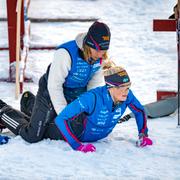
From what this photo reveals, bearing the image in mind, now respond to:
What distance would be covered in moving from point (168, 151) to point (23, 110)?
4.86ft

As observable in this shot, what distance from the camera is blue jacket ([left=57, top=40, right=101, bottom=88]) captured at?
4684 mm

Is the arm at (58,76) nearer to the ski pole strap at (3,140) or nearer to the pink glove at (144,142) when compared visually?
the ski pole strap at (3,140)

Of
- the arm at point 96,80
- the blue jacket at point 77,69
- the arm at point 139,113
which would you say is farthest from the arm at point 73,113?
the arm at point 96,80

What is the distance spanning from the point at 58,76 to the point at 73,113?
331 millimetres

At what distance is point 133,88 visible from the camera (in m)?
7.64

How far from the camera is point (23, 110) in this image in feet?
18.1

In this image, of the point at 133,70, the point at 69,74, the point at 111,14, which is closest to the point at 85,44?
the point at 69,74

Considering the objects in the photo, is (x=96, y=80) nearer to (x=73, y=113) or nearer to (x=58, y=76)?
(x=58, y=76)

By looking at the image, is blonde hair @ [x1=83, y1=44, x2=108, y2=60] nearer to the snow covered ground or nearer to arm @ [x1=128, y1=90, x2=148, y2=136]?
arm @ [x1=128, y1=90, x2=148, y2=136]

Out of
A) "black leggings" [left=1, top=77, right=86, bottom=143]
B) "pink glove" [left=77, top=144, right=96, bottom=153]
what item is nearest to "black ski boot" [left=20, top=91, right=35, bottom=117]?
"black leggings" [left=1, top=77, right=86, bottom=143]

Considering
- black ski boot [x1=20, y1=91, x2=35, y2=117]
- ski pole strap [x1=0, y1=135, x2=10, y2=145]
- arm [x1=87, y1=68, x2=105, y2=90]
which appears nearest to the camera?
ski pole strap [x1=0, y1=135, x2=10, y2=145]

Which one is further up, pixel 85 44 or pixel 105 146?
pixel 85 44

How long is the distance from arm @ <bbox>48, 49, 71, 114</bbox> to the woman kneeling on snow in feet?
0.55

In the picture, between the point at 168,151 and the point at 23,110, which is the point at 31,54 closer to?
the point at 23,110
